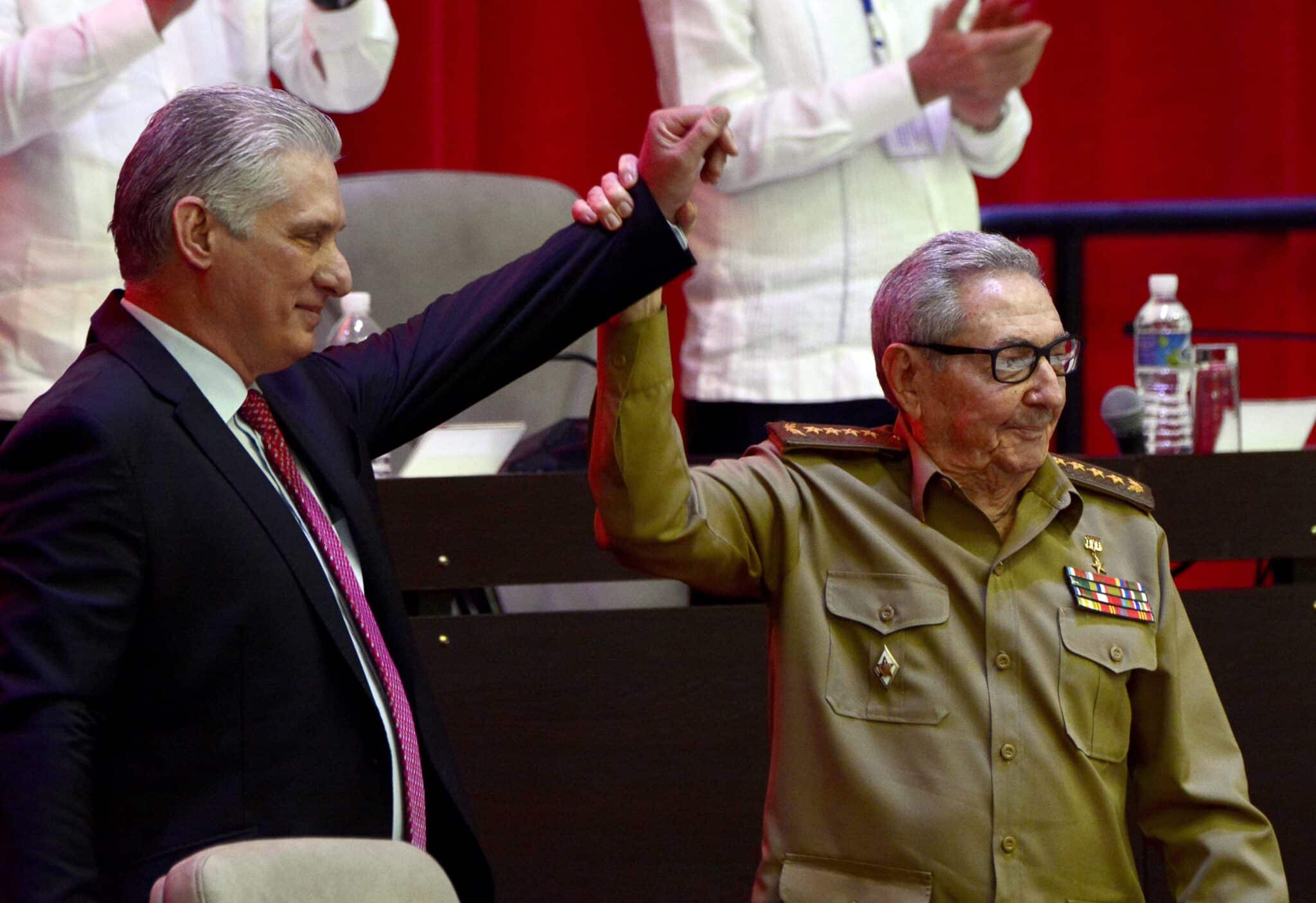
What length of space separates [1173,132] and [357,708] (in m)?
3.32

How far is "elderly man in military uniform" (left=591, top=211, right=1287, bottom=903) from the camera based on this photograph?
1780 mm

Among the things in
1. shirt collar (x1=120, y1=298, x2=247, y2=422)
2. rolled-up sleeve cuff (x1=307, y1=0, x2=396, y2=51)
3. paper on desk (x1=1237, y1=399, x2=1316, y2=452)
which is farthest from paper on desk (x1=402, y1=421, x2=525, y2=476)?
paper on desk (x1=1237, y1=399, x2=1316, y2=452)

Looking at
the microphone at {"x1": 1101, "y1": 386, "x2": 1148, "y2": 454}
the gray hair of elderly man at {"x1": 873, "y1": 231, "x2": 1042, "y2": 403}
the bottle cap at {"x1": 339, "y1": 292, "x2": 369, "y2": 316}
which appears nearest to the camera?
the gray hair of elderly man at {"x1": 873, "y1": 231, "x2": 1042, "y2": 403}

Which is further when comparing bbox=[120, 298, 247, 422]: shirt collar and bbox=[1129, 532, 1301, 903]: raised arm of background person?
bbox=[1129, 532, 1301, 903]: raised arm of background person

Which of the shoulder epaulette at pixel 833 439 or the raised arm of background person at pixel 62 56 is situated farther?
the raised arm of background person at pixel 62 56

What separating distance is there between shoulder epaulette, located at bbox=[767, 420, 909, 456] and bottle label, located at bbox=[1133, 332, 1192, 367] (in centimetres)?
103

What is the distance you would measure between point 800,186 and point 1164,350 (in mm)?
676

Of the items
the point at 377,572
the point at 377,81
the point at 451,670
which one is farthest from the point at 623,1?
the point at 377,572

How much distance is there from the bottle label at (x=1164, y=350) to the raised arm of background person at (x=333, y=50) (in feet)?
4.54

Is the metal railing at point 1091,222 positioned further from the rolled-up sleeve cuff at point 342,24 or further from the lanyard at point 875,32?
the rolled-up sleeve cuff at point 342,24

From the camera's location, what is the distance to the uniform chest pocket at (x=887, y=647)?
1.82 metres

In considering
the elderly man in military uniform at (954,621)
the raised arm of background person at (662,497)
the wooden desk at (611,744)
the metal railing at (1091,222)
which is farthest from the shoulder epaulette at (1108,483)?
the metal railing at (1091,222)

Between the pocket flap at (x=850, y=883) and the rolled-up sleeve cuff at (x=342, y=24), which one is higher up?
the rolled-up sleeve cuff at (x=342, y=24)

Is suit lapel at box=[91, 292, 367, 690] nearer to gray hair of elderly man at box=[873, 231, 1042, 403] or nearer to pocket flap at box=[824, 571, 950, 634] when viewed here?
pocket flap at box=[824, 571, 950, 634]
